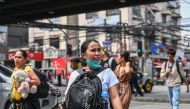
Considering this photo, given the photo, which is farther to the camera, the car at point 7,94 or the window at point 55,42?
the window at point 55,42

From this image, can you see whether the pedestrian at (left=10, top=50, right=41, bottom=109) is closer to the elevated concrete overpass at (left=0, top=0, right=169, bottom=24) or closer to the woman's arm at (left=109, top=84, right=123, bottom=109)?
the woman's arm at (left=109, top=84, right=123, bottom=109)

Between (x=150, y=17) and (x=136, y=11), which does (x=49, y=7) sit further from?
(x=150, y=17)

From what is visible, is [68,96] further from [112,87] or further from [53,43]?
[53,43]

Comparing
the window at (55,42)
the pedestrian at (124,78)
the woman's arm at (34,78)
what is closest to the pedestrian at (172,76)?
the pedestrian at (124,78)

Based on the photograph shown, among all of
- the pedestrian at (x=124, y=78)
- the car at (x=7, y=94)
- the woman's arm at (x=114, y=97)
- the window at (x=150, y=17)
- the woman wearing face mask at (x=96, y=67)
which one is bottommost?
the car at (x=7, y=94)

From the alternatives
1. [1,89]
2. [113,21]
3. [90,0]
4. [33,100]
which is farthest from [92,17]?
[33,100]

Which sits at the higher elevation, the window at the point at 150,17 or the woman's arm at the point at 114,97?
the window at the point at 150,17

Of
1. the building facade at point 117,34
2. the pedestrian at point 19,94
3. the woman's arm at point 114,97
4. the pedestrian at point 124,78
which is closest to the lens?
the woman's arm at point 114,97

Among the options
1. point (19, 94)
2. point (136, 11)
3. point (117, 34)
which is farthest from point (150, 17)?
point (19, 94)

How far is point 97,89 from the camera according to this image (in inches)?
173

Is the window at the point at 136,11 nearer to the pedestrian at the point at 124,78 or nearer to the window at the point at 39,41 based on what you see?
the window at the point at 39,41

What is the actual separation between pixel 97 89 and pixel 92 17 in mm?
55903

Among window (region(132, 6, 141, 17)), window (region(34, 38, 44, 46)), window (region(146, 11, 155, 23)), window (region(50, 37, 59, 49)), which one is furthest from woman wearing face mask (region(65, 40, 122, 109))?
window (region(34, 38, 44, 46))

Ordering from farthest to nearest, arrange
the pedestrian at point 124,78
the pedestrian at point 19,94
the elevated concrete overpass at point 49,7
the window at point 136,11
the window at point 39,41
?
the window at point 39,41, the window at point 136,11, the elevated concrete overpass at point 49,7, the pedestrian at point 124,78, the pedestrian at point 19,94
